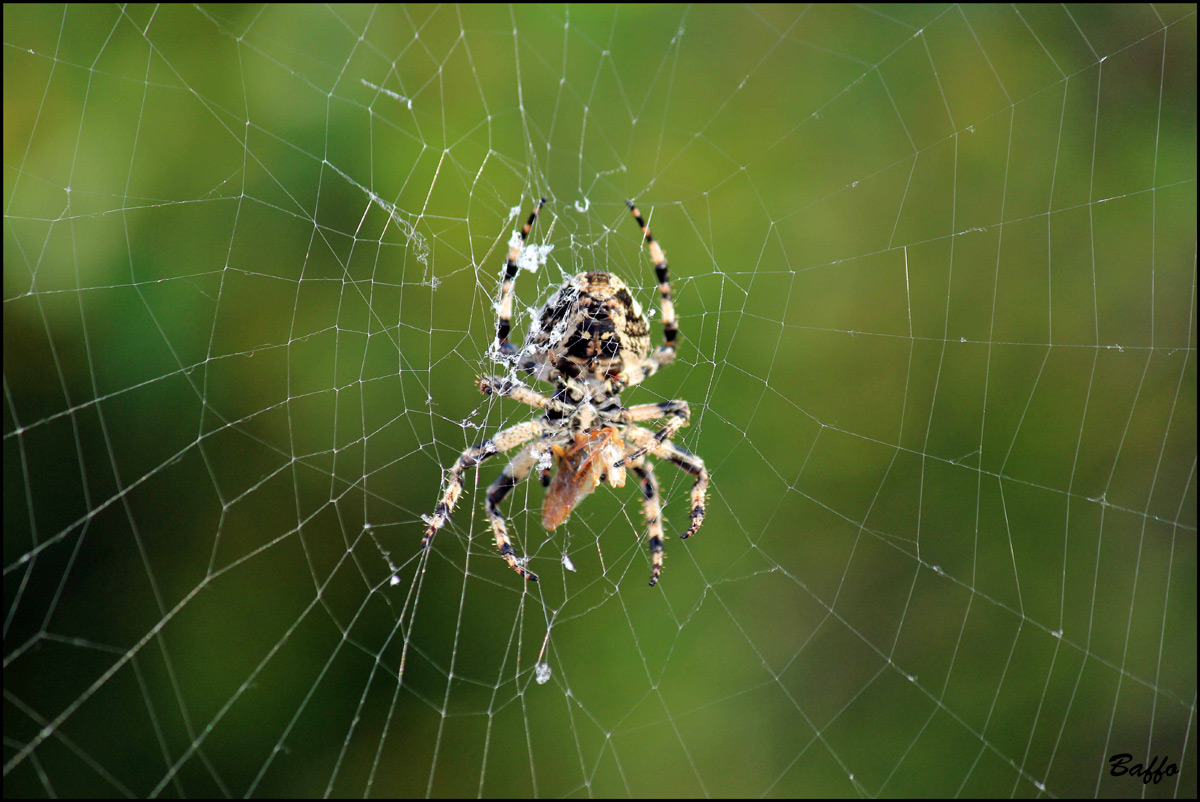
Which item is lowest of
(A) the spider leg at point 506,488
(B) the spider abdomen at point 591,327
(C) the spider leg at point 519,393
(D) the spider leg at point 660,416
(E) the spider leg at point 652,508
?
(E) the spider leg at point 652,508

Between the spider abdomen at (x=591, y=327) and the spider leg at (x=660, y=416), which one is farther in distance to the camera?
the spider leg at (x=660, y=416)

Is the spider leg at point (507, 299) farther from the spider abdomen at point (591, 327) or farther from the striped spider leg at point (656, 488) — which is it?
the striped spider leg at point (656, 488)

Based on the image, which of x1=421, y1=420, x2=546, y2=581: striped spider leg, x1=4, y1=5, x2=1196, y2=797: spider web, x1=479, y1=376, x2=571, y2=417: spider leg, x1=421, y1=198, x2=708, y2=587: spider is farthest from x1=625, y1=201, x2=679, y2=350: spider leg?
x1=421, y1=420, x2=546, y2=581: striped spider leg

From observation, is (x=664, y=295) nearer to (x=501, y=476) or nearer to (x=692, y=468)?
(x=692, y=468)

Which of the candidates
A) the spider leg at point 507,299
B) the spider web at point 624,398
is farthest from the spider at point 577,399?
the spider web at point 624,398

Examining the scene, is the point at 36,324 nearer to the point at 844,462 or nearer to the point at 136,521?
the point at 136,521

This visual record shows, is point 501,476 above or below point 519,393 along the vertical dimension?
below

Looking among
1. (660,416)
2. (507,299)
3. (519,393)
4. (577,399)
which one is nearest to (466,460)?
(519,393)
